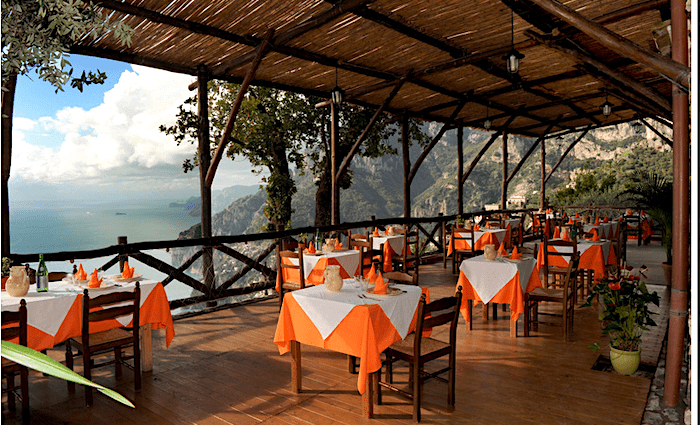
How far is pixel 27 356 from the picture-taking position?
57 cm

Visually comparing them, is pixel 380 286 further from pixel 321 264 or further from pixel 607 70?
pixel 607 70

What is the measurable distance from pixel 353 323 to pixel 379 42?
4.82 m

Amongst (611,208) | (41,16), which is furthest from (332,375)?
(611,208)

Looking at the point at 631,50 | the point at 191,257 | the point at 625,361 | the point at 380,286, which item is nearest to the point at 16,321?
the point at 380,286

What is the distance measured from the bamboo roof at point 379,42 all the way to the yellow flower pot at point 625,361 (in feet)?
9.04

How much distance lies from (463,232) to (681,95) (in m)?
5.74

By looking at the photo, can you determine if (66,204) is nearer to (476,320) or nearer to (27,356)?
(476,320)

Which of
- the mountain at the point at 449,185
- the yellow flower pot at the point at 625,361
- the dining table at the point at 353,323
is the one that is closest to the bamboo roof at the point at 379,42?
the yellow flower pot at the point at 625,361

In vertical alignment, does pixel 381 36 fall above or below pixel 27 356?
above

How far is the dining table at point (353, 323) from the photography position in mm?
3225

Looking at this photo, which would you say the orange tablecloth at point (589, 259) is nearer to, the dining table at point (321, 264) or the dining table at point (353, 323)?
the dining table at point (321, 264)

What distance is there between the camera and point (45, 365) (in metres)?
0.53

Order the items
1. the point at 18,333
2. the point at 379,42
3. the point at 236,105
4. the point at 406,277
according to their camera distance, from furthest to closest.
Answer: the point at 379,42, the point at 236,105, the point at 406,277, the point at 18,333

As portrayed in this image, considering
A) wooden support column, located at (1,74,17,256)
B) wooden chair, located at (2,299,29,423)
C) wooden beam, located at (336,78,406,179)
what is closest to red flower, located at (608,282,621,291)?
wooden chair, located at (2,299,29,423)
